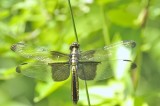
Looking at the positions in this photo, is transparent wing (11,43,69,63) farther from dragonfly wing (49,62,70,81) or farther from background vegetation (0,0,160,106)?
background vegetation (0,0,160,106)

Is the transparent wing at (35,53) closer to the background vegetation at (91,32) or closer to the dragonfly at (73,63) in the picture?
the dragonfly at (73,63)

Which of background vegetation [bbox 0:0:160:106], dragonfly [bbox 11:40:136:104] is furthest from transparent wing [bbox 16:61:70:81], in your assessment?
background vegetation [bbox 0:0:160:106]

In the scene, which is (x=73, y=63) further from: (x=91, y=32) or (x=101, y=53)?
(x=91, y=32)

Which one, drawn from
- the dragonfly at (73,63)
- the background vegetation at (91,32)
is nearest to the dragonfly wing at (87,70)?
the dragonfly at (73,63)

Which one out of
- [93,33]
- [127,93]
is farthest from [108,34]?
[127,93]

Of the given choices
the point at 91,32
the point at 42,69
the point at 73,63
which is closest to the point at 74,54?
the point at 73,63

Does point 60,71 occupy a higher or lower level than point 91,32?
lower

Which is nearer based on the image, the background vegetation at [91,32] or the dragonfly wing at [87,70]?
the dragonfly wing at [87,70]
